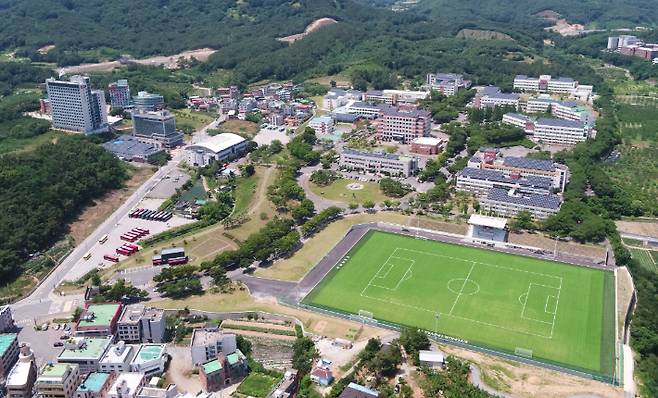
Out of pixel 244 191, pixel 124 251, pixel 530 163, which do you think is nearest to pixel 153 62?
pixel 244 191

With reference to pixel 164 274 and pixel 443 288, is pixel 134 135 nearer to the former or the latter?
pixel 164 274

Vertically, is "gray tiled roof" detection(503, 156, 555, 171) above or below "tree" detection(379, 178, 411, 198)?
above

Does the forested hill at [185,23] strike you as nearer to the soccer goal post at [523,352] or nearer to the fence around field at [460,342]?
the fence around field at [460,342]

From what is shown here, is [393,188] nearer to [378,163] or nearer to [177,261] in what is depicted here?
[378,163]

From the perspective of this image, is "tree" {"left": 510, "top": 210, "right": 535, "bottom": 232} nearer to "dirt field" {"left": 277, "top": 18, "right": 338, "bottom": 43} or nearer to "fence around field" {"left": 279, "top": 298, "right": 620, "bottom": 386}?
Answer: "fence around field" {"left": 279, "top": 298, "right": 620, "bottom": 386}

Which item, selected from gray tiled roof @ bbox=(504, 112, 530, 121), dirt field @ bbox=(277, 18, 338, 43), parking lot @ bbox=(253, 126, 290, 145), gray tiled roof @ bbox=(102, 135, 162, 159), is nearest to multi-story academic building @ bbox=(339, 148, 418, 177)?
parking lot @ bbox=(253, 126, 290, 145)

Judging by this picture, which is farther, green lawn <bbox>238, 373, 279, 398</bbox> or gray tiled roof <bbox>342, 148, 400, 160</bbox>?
gray tiled roof <bbox>342, 148, 400, 160</bbox>

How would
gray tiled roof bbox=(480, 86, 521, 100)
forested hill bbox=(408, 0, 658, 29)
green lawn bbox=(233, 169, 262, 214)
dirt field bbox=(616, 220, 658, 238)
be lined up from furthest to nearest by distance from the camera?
forested hill bbox=(408, 0, 658, 29) < gray tiled roof bbox=(480, 86, 521, 100) < green lawn bbox=(233, 169, 262, 214) < dirt field bbox=(616, 220, 658, 238)
